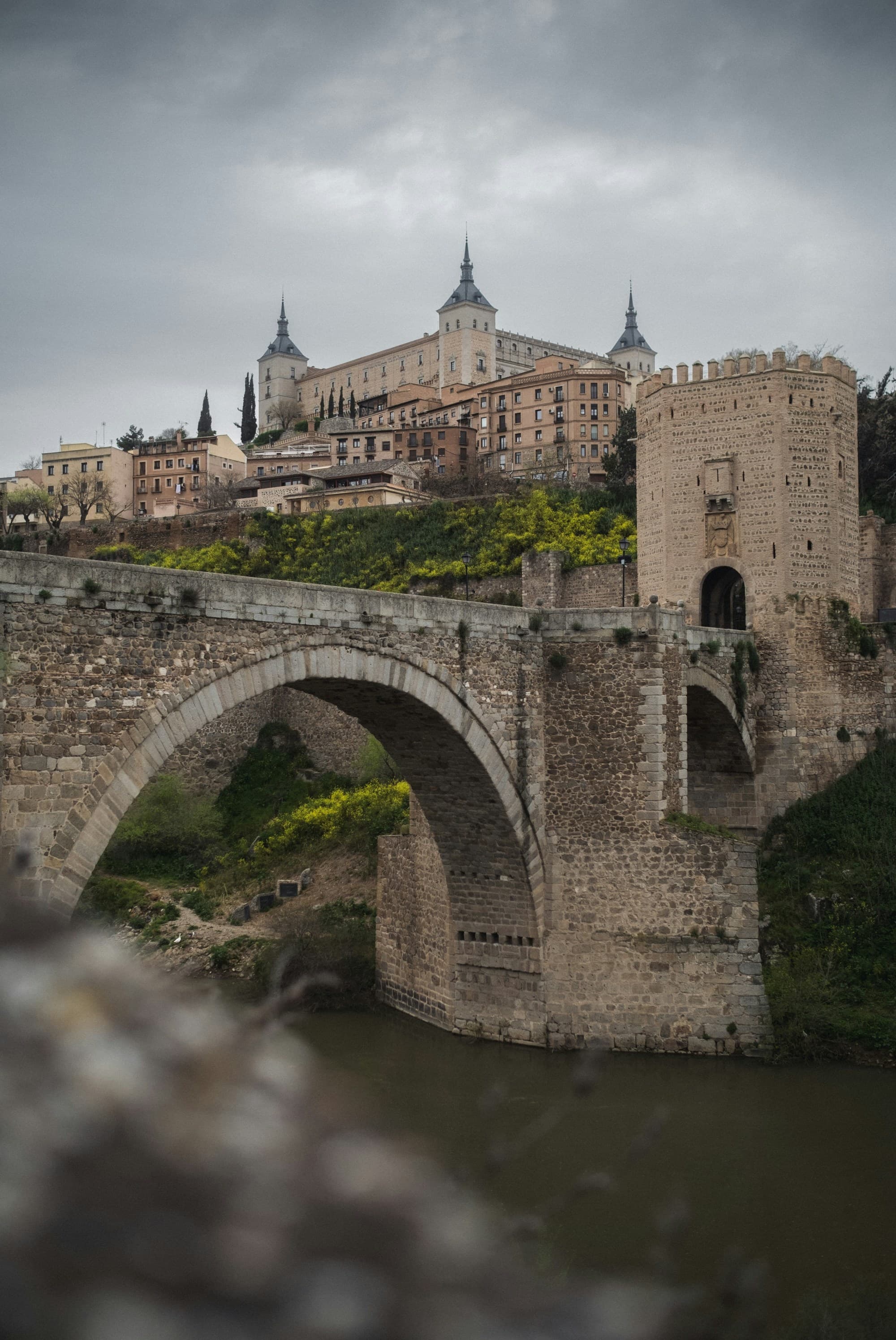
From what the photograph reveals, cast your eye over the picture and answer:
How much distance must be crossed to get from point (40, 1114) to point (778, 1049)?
14.3 metres

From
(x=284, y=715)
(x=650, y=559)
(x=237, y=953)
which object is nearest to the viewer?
(x=237, y=953)

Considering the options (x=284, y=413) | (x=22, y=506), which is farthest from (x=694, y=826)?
(x=284, y=413)

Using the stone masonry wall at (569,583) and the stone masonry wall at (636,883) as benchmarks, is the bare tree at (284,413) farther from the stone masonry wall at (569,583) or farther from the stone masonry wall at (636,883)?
the stone masonry wall at (636,883)

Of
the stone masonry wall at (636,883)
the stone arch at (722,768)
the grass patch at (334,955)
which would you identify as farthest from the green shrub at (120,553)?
the stone masonry wall at (636,883)

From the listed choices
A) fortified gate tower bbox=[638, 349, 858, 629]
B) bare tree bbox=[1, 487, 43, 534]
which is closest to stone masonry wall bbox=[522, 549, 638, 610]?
fortified gate tower bbox=[638, 349, 858, 629]

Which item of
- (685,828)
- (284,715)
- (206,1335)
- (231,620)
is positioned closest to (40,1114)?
(206,1335)

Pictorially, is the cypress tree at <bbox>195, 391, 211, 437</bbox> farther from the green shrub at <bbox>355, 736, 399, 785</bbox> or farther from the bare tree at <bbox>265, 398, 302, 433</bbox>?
the green shrub at <bbox>355, 736, 399, 785</bbox>

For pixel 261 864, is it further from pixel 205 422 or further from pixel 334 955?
pixel 205 422

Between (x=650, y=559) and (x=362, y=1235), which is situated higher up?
(x=650, y=559)

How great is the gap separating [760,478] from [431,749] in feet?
32.1

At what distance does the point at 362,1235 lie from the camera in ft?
4.81

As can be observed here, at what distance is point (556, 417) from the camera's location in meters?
53.2

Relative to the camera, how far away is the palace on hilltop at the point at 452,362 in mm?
75125

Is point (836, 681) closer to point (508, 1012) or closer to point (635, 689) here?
point (635, 689)
